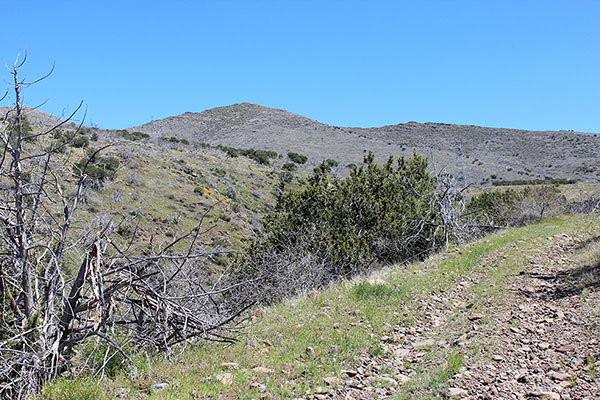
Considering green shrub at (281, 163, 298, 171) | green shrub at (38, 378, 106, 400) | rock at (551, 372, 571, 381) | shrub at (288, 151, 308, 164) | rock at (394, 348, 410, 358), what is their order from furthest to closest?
shrub at (288, 151, 308, 164)
green shrub at (281, 163, 298, 171)
rock at (394, 348, 410, 358)
rock at (551, 372, 571, 381)
green shrub at (38, 378, 106, 400)

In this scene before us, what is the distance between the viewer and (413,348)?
5215 mm

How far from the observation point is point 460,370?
4.34 m

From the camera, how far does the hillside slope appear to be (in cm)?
404

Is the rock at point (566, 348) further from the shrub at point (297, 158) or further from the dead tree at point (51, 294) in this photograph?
the shrub at point (297, 158)

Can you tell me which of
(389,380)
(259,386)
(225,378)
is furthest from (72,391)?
(389,380)

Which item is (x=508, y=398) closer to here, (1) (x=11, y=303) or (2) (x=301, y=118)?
(1) (x=11, y=303)

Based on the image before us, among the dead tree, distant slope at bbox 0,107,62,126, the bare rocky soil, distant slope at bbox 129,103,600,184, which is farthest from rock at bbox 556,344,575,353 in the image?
distant slope at bbox 129,103,600,184

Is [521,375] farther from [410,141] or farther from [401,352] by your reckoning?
[410,141]

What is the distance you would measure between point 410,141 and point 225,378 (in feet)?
221

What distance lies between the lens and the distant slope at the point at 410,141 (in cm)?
5191

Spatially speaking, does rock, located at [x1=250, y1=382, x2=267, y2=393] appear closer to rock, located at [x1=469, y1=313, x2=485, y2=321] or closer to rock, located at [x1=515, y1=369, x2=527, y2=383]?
rock, located at [x1=515, y1=369, x2=527, y2=383]

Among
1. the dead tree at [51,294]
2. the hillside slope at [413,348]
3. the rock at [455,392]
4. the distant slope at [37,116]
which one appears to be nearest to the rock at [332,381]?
the hillside slope at [413,348]

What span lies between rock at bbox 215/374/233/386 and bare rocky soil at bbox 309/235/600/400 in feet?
2.63

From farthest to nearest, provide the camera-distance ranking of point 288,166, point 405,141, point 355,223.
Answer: point 405,141 → point 288,166 → point 355,223
